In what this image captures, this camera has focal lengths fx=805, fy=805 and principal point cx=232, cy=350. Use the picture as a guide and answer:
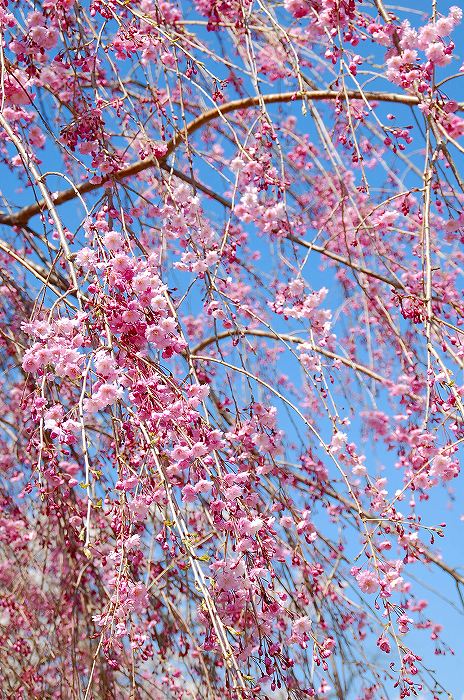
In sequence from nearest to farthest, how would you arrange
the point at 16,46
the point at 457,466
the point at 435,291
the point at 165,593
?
the point at 457,466 → the point at 16,46 → the point at 165,593 → the point at 435,291

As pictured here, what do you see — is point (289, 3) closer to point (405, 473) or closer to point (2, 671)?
point (405, 473)

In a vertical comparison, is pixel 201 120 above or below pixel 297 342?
above

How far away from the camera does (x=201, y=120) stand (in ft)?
10.5

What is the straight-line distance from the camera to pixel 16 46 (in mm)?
2277

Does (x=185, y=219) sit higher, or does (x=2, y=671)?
(x=185, y=219)

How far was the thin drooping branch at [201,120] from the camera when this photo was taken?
263 centimetres

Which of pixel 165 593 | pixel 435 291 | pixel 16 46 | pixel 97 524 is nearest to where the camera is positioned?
pixel 16 46

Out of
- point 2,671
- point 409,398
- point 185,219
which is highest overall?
point 409,398

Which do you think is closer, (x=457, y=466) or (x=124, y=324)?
(x=124, y=324)

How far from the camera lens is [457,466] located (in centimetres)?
208

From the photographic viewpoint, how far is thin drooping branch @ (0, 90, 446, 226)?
8.64ft

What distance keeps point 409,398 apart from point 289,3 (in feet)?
4.86

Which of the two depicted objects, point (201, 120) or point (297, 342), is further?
point (201, 120)

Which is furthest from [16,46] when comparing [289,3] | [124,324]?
[124,324]
